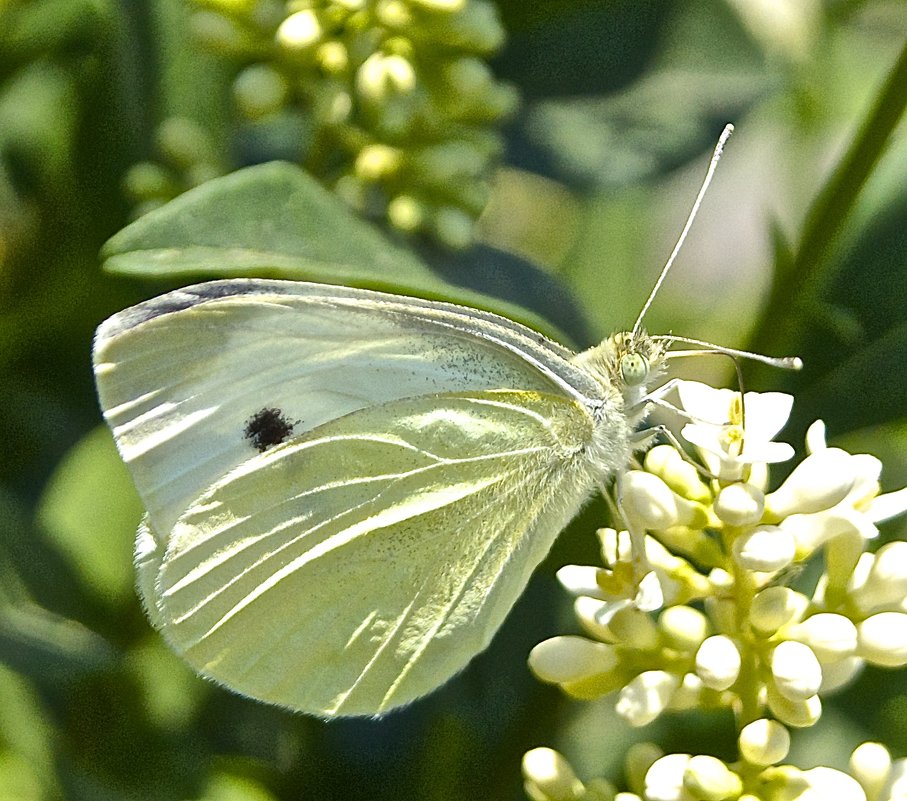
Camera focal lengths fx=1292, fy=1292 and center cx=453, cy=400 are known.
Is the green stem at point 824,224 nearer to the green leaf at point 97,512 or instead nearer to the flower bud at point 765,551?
the flower bud at point 765,551

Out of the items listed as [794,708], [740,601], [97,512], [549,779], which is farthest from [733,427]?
[97,512]

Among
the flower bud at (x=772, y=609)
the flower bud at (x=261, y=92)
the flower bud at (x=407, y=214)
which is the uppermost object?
the flower bud at (x=261, y=92)

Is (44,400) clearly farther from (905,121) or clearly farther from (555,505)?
(905,121)

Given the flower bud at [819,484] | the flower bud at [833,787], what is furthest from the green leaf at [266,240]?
the flower bud at [833,787]

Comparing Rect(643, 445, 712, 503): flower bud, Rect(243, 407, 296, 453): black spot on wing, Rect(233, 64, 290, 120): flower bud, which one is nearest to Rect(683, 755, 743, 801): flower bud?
Rect(643, 445, 712, 503): flower bud

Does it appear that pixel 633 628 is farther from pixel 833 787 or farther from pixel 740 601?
pixel 833 787

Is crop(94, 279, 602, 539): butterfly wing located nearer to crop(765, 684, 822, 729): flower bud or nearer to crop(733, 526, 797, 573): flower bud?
crop(733, 526, 797, 573): flower bud
